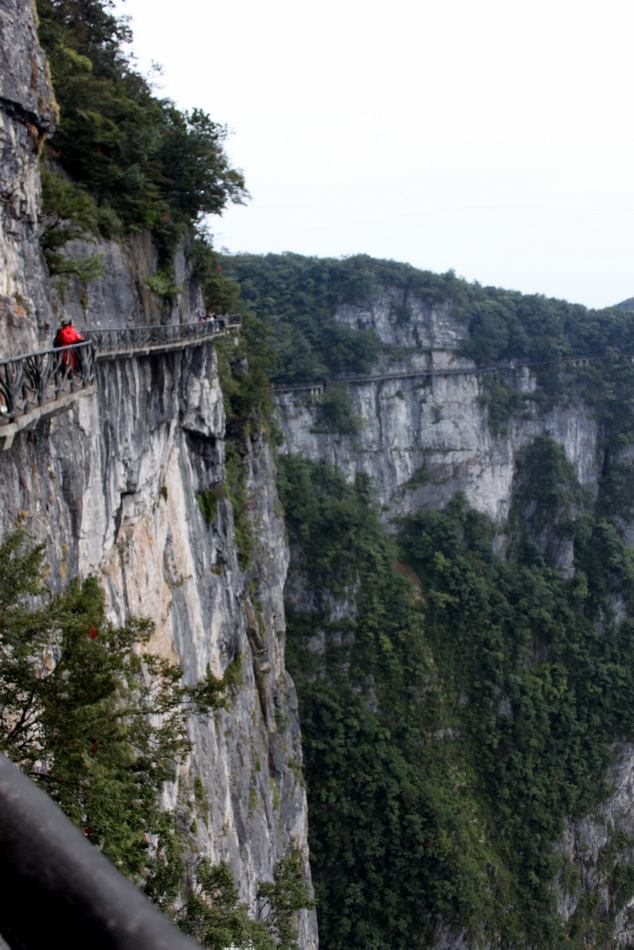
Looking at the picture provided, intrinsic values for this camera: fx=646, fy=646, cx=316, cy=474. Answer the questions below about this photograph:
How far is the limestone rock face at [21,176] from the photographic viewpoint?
9367mm

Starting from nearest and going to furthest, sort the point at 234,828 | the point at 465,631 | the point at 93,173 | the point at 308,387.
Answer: the point at 93,173
the point at 234,828
the point at 465,631
the point at 308,387

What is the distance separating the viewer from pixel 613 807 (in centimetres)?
3597

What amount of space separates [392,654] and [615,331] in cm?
3036

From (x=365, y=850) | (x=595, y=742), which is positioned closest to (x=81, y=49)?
(x=365, y=850)

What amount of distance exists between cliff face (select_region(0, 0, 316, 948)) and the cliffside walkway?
1.09 ft

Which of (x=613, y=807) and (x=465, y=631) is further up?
(x=465, y=631)

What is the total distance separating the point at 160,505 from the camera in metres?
16.0

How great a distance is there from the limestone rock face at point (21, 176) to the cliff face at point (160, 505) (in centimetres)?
3

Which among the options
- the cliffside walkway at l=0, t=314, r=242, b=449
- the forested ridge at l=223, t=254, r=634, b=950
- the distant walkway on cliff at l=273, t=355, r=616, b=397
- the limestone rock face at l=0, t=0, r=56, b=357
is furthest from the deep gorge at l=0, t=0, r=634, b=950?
the cliffside walkway at l=0, t=314, r=242, b=449

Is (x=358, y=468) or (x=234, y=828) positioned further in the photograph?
(x=358, y=468)

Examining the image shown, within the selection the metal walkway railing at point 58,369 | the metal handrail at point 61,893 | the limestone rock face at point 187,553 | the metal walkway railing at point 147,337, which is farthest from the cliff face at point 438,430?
the metal handrail at point 61,893

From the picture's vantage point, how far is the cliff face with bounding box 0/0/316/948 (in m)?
9.59

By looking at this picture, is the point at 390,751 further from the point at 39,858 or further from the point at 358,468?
the point at 39,858

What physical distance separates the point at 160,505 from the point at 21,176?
8092mm
